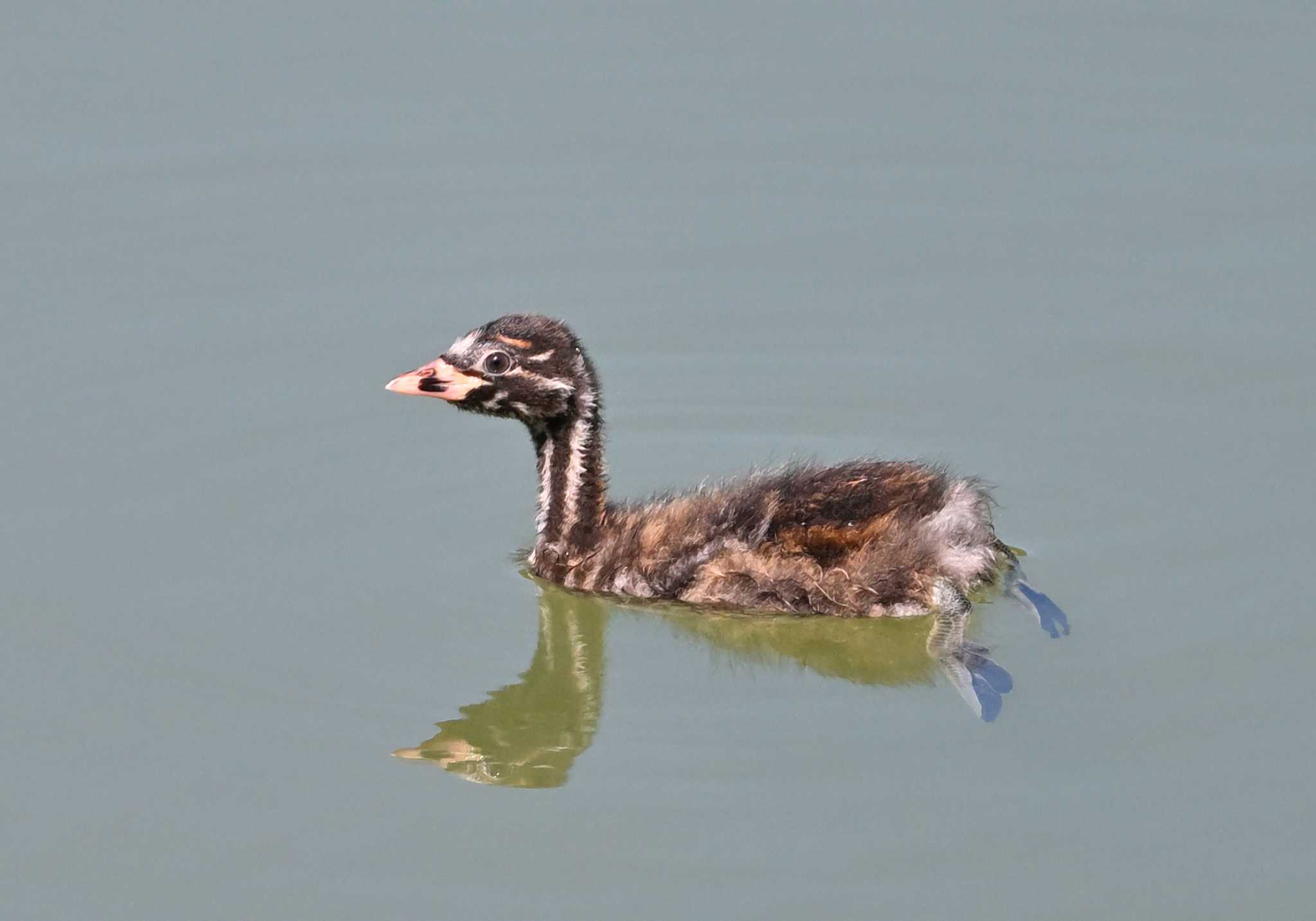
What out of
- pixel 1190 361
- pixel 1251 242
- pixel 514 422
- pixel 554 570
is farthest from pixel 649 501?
pixel 1251 242

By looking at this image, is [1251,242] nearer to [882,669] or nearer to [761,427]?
[761,427]

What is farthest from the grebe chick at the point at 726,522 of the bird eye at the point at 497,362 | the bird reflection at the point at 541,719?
the bird reflection at the point at 541,719

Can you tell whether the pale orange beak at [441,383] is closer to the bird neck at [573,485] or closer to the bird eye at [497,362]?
the bird eye at [497,362]

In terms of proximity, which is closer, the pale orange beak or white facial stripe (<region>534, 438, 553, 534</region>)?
the pale orange beak

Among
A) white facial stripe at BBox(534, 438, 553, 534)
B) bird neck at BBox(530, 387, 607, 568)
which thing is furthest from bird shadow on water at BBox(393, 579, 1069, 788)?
white facial stripe at BBox(534, 438, 553, 534)

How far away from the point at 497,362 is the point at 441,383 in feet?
0.96

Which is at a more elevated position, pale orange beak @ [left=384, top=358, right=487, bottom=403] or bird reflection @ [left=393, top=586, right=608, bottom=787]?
pale orange beak @ [left=384, top=358, right=487, bottom=403]

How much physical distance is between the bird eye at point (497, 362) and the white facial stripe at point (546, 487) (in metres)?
0.46

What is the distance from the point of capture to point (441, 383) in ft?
35.6

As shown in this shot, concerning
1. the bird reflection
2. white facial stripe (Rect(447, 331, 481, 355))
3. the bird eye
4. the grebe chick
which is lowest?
the bird reflection

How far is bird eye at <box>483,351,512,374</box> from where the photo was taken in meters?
10.8

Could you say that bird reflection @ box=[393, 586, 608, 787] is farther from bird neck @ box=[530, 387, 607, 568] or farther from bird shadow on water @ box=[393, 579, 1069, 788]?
bird neck @ box=[530, 387, 607, 568]

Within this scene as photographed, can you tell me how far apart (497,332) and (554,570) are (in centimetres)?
118

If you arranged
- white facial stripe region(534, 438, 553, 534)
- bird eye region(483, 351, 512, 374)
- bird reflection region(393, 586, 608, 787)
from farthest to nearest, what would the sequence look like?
white facial stripe region(534, 438, 553, 534)
bird eye region(483, 351, 512, 374)
bird reflection region(393, 586, 608, 787)
